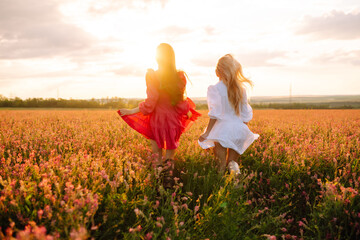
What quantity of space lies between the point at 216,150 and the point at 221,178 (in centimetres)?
84

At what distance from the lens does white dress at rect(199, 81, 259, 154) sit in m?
3.93

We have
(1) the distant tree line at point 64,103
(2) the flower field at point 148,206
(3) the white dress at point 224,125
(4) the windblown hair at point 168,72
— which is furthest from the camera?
(1) the distant tree line at point 64,103

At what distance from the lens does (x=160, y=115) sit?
155 inches

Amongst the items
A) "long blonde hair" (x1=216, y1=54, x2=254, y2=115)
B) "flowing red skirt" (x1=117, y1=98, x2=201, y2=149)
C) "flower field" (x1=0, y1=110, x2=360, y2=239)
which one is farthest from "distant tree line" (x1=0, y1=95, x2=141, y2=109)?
"flower field" (x1=0, y1=110, x2=360, y2=239)

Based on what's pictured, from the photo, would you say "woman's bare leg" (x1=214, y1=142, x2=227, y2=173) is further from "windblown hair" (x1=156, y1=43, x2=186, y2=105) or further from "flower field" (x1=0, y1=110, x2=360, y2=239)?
"windblown hair" (x1=156, y1=43, x2=186, y2=105)

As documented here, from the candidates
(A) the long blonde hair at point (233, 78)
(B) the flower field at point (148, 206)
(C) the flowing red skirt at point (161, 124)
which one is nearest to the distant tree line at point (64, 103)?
(C) the flowing red skirt at point (161, 124)

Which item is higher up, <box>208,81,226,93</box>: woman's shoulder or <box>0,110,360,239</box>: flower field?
<box>208,81,226,93</box>: woman's shoulder

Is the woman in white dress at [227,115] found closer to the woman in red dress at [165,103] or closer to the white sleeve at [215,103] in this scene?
the white sleeve at [215,103]

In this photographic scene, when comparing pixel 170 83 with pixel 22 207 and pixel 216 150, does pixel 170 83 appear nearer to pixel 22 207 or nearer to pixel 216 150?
pixel 216 150

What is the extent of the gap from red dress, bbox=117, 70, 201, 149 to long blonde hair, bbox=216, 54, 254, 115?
63 centimetres

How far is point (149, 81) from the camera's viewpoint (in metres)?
3.92

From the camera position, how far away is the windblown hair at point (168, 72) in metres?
3.82

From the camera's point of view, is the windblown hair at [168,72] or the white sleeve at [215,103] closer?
the windblown hair at [168,72]

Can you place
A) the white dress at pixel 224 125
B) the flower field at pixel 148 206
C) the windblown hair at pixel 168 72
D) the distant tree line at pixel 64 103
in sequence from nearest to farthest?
the flower field at pixel 148 206, the windblown hair at pixel 168 72, the white dress at pixel 224 125, the distant tree line at pixel 64 103
